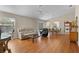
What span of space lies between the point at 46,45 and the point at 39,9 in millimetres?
754

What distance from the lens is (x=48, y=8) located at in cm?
247

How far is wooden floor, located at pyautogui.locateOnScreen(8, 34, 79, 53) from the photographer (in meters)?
2.42

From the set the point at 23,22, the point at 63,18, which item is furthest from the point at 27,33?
the point at 63,18

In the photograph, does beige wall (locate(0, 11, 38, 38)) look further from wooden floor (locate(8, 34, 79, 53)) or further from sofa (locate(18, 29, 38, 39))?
wooden floor (locate(8, 34, 79, 53))

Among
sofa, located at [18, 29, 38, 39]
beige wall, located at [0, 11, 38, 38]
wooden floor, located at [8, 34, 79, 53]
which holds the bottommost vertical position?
wooden floor, located at [8, 34, 79, 53]

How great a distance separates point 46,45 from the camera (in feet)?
8.37

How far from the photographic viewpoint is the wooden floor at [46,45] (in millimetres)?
2422

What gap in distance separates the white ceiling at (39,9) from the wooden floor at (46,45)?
1.51ft

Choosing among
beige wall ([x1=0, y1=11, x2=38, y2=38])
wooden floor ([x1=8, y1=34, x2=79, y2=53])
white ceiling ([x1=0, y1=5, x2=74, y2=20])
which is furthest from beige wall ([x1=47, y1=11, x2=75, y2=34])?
beige wall ([x1=0, y1=11, x2=38, y2=38])

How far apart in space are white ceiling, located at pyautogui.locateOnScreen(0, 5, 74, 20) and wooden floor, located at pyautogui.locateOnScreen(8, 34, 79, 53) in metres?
0.46

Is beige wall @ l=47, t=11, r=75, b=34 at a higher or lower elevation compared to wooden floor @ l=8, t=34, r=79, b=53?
higher

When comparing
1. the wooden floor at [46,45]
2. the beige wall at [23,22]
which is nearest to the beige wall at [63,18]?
the wooden floor at [46,45]
